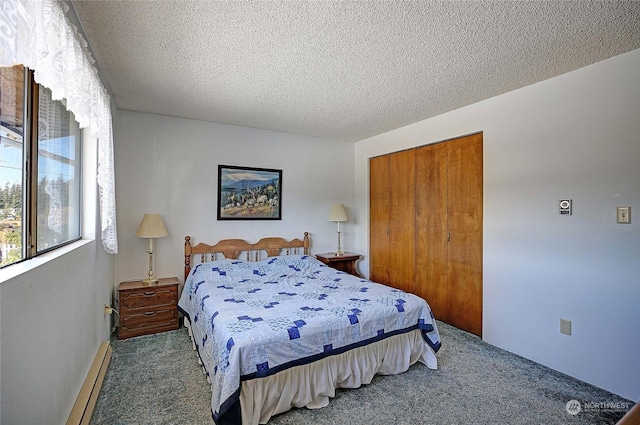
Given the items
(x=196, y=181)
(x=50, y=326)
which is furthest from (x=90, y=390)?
(x=196, y=181)

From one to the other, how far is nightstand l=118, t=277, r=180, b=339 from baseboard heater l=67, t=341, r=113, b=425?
40cm

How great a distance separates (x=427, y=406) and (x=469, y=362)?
0.82 meters

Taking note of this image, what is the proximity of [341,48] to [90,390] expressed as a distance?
9.18 feet

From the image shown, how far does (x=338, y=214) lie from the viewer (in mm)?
4348

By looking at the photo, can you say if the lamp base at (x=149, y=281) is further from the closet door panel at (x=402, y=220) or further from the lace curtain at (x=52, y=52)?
the closet door panel at (x=402, y=220)

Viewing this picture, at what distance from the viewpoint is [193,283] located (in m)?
3.04

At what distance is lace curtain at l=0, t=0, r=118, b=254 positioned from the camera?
2.68 ft

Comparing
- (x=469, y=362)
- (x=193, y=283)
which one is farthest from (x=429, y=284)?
(x=193, y=283)

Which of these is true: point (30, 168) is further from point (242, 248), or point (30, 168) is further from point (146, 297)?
point (242, 248)

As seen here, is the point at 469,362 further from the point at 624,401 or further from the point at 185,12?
the point at 185,12

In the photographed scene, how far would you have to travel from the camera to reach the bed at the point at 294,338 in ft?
5.61

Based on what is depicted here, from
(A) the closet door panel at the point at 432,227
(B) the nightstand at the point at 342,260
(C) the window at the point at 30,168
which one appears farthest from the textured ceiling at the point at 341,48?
(B) the nightstand at the point at 342,260

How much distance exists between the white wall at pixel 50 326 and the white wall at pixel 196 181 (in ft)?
3.49

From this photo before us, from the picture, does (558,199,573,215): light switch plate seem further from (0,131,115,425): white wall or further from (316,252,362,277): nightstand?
(0,131,115,425): white wall
